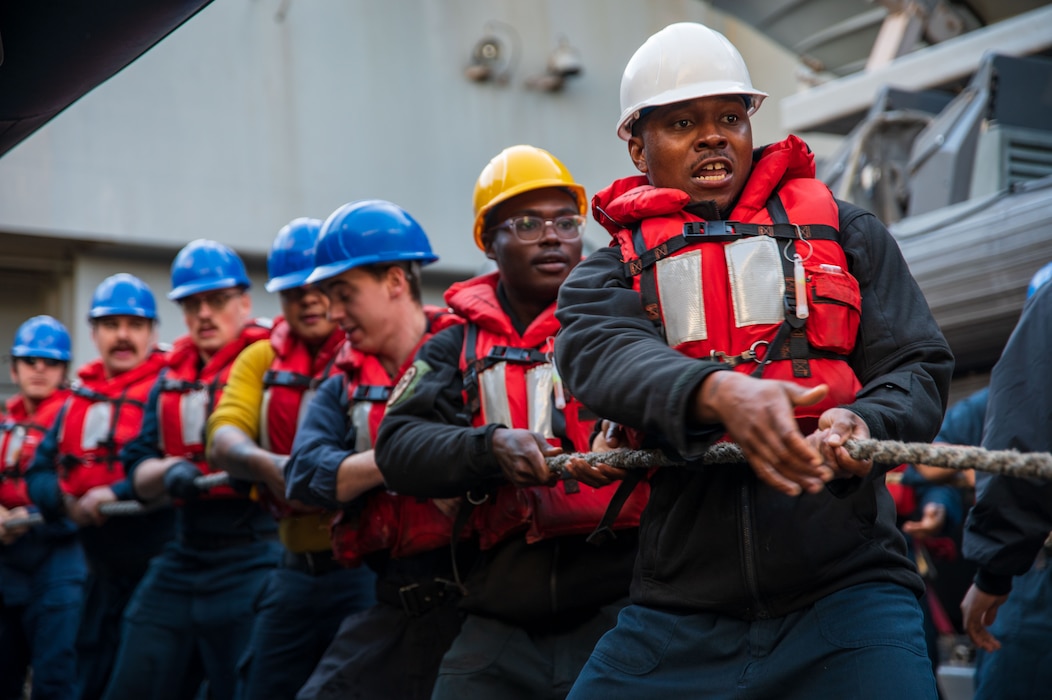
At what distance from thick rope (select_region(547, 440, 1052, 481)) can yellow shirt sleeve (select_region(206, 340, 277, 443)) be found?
3077 mm

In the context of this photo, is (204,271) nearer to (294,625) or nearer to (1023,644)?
(294,625)

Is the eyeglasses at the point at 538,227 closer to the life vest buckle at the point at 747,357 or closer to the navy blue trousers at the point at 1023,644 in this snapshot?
the life vest buckle at the point at 747,357

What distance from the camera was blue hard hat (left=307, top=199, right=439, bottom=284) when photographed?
442 centimetres

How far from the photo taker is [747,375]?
232 centimetres

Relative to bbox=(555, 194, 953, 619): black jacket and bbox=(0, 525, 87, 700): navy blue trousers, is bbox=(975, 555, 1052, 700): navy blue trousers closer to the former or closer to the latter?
bbox=(555, 194, 953, 619): black jacket

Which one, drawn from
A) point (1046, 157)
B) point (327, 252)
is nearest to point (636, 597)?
point (327, 252)

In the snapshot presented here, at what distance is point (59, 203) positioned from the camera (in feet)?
40.3

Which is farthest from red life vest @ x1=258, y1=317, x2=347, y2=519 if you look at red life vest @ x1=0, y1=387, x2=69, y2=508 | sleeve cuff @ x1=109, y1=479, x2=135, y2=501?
red life vest @ x1=0, y1=387, x2=69, y2=508

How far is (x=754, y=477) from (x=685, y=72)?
858 millimetres

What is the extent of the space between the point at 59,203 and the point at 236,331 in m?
6.73

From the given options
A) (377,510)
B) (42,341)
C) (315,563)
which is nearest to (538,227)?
(377,510)

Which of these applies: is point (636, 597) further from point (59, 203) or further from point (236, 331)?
point (59, 203)

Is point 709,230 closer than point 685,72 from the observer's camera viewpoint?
Yes

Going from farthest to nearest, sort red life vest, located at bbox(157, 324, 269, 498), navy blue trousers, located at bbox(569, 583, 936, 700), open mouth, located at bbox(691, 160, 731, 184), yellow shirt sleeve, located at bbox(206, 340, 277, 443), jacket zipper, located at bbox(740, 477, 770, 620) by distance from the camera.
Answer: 1. red life vest, located at bbox(157, 324, 269, 498)
2. yellow shirt sleeve, located at bbox(206, 340, 277, 443)
3. open mouth, located at bbox(691, 160, 731, 184)
4. jacket zipper, located at bbox(740, 477, 770, 620)
5. navy blue trousers, located at bbox(569, 583, 936, 700)
